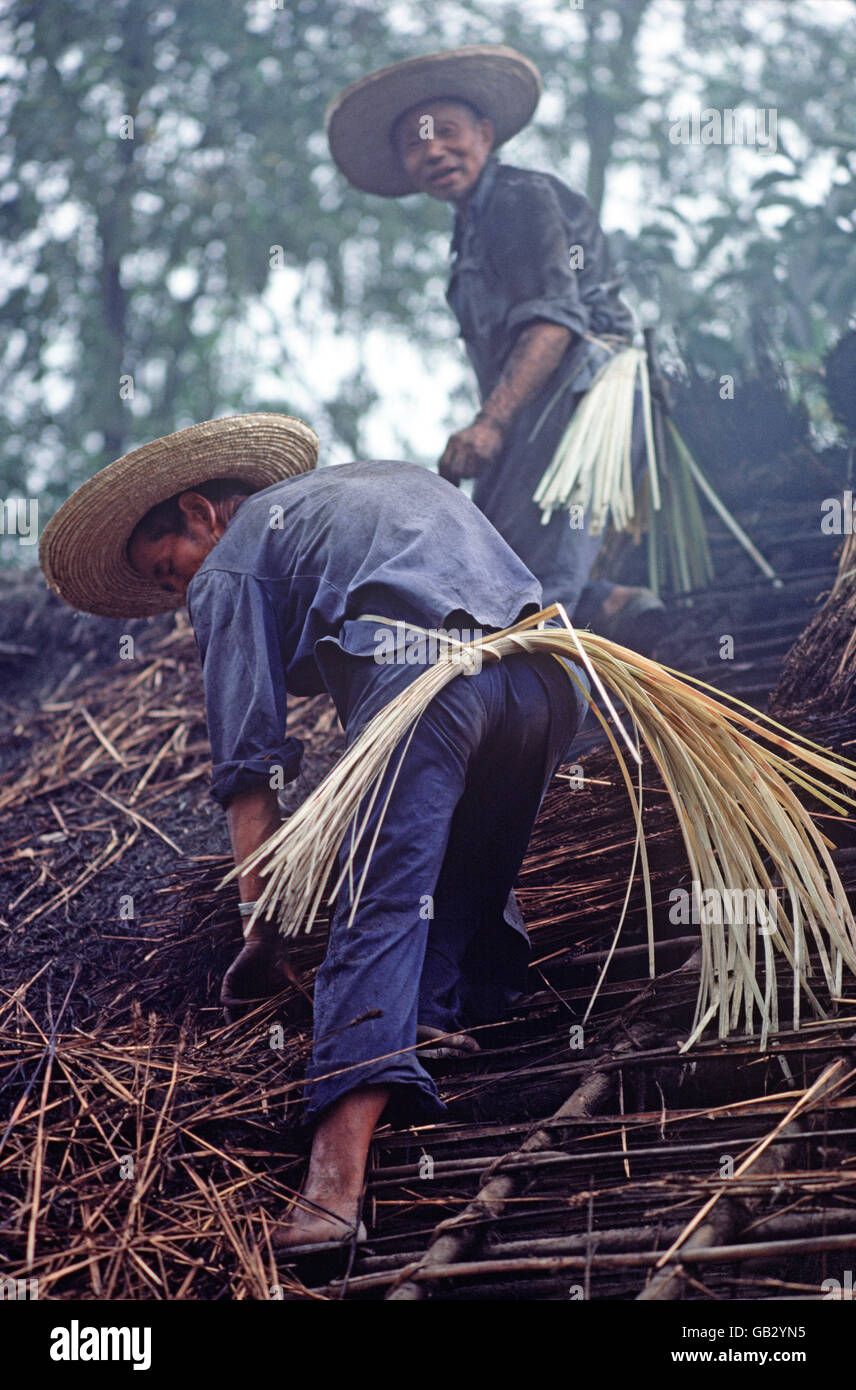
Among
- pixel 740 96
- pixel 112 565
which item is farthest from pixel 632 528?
pixel 740 96

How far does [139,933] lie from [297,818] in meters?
1.06

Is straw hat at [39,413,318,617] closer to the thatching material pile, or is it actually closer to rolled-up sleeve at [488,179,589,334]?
the thatching material pile

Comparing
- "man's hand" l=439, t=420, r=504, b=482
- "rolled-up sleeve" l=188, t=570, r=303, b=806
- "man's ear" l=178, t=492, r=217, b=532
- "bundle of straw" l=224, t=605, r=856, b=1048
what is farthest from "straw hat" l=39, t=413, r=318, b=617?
"bundle of straw" l=224, t=605, r=856, b=1048

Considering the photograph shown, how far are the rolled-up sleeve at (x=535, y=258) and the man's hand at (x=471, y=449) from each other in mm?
404

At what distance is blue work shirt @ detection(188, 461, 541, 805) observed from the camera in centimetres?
209

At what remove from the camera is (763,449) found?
14.0 feet

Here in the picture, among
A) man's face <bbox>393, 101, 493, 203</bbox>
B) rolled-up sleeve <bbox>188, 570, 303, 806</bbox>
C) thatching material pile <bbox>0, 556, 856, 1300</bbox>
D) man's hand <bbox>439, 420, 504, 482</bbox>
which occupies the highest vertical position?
man's face <bbox>393, 101, 493, 203</bbox>

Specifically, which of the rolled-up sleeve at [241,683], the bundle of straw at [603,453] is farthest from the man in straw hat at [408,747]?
the bundle of straw at [603,453]

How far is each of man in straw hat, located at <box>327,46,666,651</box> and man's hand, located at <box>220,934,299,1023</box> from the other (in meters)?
1.66

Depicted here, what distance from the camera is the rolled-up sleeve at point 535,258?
373cm

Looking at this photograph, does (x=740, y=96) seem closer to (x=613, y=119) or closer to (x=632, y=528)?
(x=613, y=119)

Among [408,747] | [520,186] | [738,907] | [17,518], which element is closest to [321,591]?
[408,747]

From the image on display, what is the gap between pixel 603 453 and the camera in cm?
348
